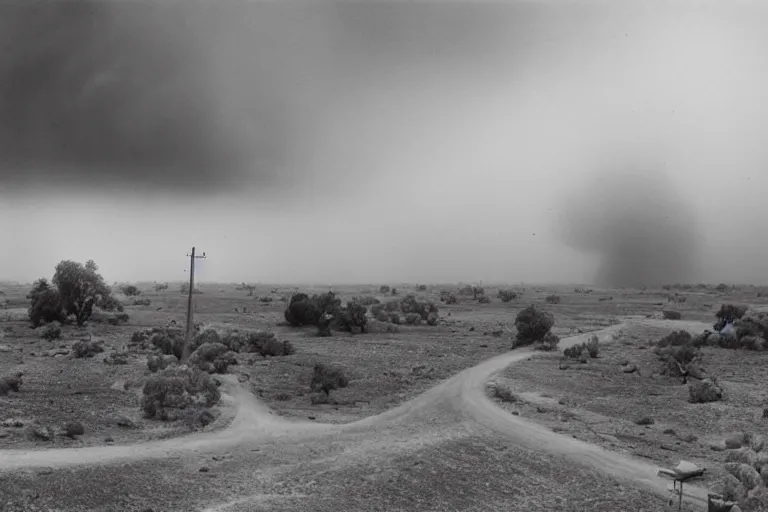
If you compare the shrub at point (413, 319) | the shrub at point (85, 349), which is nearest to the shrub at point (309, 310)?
the shrub at point (413, 319)

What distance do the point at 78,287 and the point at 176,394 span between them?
41.5 m

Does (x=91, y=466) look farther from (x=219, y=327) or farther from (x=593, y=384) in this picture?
(x=219, y=327)

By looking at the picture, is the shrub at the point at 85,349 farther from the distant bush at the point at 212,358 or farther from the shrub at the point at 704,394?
the shrub at the point at 704,394

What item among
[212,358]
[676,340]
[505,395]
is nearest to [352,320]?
[212,358]

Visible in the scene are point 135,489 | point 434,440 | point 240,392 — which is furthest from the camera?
point 240,392

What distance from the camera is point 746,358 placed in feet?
159

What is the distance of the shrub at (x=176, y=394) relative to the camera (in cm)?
2900

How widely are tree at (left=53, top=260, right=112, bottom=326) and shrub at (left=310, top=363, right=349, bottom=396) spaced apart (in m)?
40.1

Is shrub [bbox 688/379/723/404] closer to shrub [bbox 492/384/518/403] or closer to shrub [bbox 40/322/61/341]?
shrub [bbox 492/384/518/403]

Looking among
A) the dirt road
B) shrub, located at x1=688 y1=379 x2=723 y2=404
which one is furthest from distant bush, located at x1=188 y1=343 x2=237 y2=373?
shrub, located at x1=688 y1=379 x2=723 y2=404

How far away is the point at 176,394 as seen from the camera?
3070cm

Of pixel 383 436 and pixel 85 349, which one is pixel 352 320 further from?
pixel 383 436

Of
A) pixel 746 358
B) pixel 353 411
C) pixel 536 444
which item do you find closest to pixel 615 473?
pixel 536 444

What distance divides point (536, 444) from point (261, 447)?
13.4m
